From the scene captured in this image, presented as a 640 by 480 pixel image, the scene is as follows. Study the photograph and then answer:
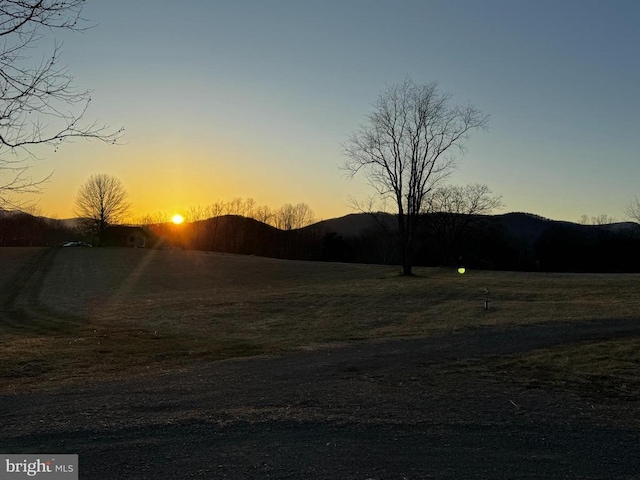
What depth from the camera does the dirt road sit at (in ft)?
16.1

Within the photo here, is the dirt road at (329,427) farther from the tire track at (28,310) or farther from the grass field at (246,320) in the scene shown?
the tire track at (28,310)

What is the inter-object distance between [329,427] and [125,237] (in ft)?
336

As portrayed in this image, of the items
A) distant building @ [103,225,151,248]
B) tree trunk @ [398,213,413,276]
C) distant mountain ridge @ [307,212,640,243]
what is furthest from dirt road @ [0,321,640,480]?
distant building @ [103,225,151,248]

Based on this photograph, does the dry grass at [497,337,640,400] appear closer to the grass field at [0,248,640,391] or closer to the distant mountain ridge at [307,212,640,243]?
the grass field at [0,248,640,391]

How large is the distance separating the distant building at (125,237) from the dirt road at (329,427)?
96411 mm

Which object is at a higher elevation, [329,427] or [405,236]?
[405,236]

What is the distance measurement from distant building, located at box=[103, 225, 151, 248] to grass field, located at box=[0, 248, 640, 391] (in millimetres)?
57497

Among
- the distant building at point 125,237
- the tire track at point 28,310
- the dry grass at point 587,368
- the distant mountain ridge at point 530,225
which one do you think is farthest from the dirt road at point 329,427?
the distant building at point 125,237

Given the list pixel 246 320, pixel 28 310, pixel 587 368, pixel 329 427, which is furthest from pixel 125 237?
pixel 329 427

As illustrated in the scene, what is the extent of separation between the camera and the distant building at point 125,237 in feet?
326

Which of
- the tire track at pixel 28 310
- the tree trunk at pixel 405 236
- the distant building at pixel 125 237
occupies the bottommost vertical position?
the tire track at pixel 28 310

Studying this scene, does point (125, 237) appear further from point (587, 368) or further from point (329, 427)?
point (329, 427)

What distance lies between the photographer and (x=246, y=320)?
71.5 feet

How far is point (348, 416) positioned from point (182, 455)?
2192 millimetres
